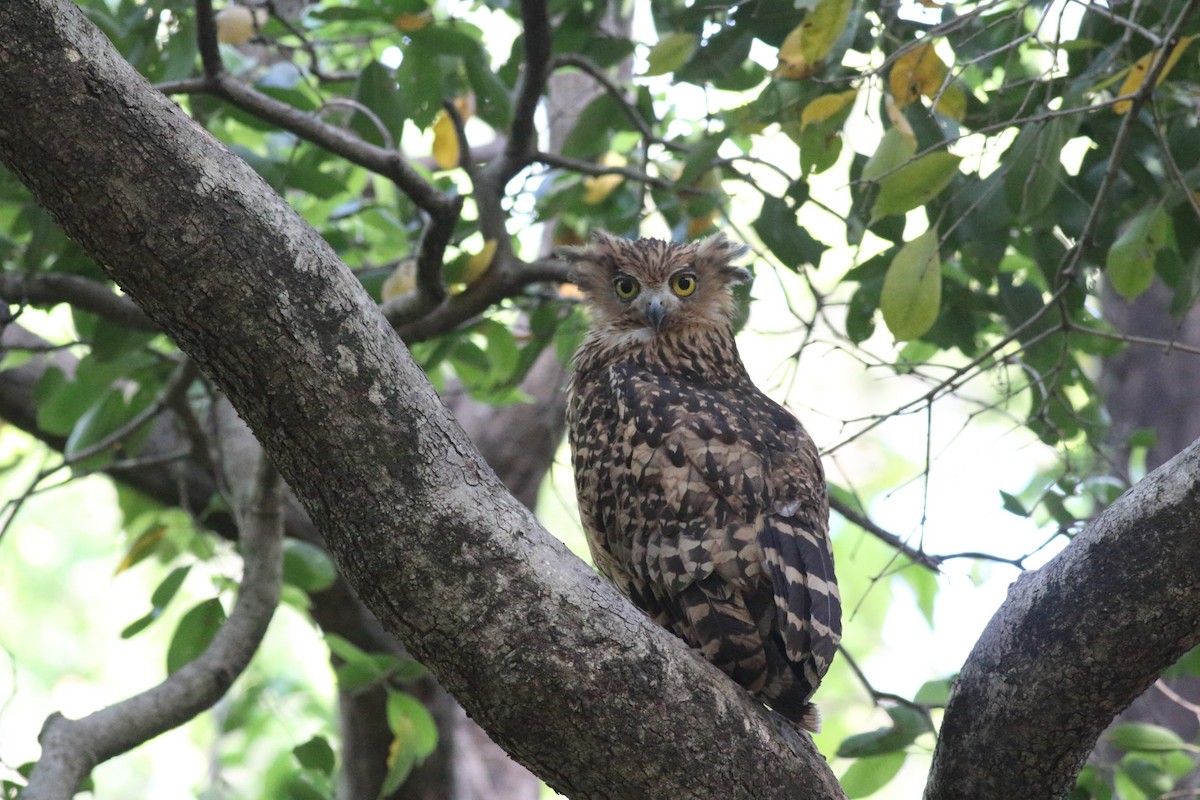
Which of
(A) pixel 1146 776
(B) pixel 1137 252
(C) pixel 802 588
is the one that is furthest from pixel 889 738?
(B) pixel 1137 252

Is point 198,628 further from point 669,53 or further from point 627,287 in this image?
point 669,53

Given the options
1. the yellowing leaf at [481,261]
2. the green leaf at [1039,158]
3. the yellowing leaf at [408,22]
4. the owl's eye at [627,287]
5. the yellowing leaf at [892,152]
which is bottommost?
the yellowing leaf at [892,152]

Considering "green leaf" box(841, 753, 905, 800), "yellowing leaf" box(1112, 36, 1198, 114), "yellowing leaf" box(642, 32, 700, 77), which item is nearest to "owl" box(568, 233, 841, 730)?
"green leaf" box(841, 753, 905, 800)

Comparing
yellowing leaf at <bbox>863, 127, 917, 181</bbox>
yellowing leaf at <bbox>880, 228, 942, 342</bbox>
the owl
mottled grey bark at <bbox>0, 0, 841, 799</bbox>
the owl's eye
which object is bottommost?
mottled grey bark at <bbox>0, 0, 841, 799</bbox>

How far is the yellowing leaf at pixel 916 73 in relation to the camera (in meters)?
2.89

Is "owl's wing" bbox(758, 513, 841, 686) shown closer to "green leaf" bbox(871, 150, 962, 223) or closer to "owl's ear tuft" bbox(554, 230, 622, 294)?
"green leaf" bbox(871, 150, 962, 223)

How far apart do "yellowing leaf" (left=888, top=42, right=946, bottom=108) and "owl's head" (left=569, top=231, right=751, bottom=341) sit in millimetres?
1335

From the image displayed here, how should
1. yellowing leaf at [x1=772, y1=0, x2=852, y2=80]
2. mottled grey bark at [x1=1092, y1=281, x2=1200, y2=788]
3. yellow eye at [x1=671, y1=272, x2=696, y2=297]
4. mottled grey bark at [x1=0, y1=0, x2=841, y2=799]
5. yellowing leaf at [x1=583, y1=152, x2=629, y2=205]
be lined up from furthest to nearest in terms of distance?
mottled grey bark at [x1=1092, y1=281, x2=1200, y2=788] < yellowing leaf at [x1=583, y1=152, x2=629, y2=205] < yellow eye at [x1=671, y1=272, x2=696, y2=297] < yellowing leaf at [x1=772, y1=0, x2=852, y2=80] < mottled grey bark at [x1=0, y1=0, x2=841, y2=799]

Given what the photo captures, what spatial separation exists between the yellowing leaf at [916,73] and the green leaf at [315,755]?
2779 millimetres

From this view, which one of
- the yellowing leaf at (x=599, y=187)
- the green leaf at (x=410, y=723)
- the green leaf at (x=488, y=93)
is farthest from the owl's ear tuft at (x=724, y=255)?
the green leaf at (x=410, y=723)

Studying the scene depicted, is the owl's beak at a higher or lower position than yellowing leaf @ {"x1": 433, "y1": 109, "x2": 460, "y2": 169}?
lower

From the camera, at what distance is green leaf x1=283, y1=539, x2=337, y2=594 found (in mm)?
4312

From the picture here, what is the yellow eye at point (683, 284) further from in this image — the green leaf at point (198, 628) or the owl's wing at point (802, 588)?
the green leaf at point (198, 628)

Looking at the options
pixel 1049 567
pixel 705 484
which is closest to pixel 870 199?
pixel 705 484
